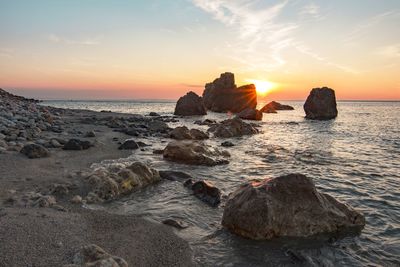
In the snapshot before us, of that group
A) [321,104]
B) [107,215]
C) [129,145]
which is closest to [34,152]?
[129,145]

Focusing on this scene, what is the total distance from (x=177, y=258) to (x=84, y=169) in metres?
8.50

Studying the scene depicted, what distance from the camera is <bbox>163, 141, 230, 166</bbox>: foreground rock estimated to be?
17281 millimetres

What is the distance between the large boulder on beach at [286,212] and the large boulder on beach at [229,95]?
86.8m

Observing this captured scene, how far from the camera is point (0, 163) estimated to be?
45.3 feet

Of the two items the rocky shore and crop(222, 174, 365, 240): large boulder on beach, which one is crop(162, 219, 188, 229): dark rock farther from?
crop(222, 174, 365, 240): large boulder on beach

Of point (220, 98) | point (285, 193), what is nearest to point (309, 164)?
point (285, 193)

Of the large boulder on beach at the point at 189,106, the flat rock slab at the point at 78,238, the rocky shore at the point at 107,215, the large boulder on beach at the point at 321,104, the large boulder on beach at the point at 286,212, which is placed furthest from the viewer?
the large boulder on beach at the point at 189,106

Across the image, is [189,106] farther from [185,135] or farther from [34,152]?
[34,152]

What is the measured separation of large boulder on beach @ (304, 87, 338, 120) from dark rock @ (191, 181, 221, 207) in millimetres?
63451

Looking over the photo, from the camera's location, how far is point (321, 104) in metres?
71.2

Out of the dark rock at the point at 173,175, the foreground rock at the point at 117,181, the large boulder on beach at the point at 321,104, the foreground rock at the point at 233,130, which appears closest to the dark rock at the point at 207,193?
the dark rock at the point at 173,175

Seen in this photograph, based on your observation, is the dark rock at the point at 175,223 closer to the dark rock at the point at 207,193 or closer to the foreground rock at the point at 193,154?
the dark rock at the point at 207,193

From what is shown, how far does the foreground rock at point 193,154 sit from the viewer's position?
17.3 meters

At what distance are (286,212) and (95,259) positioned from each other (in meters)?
4.86
